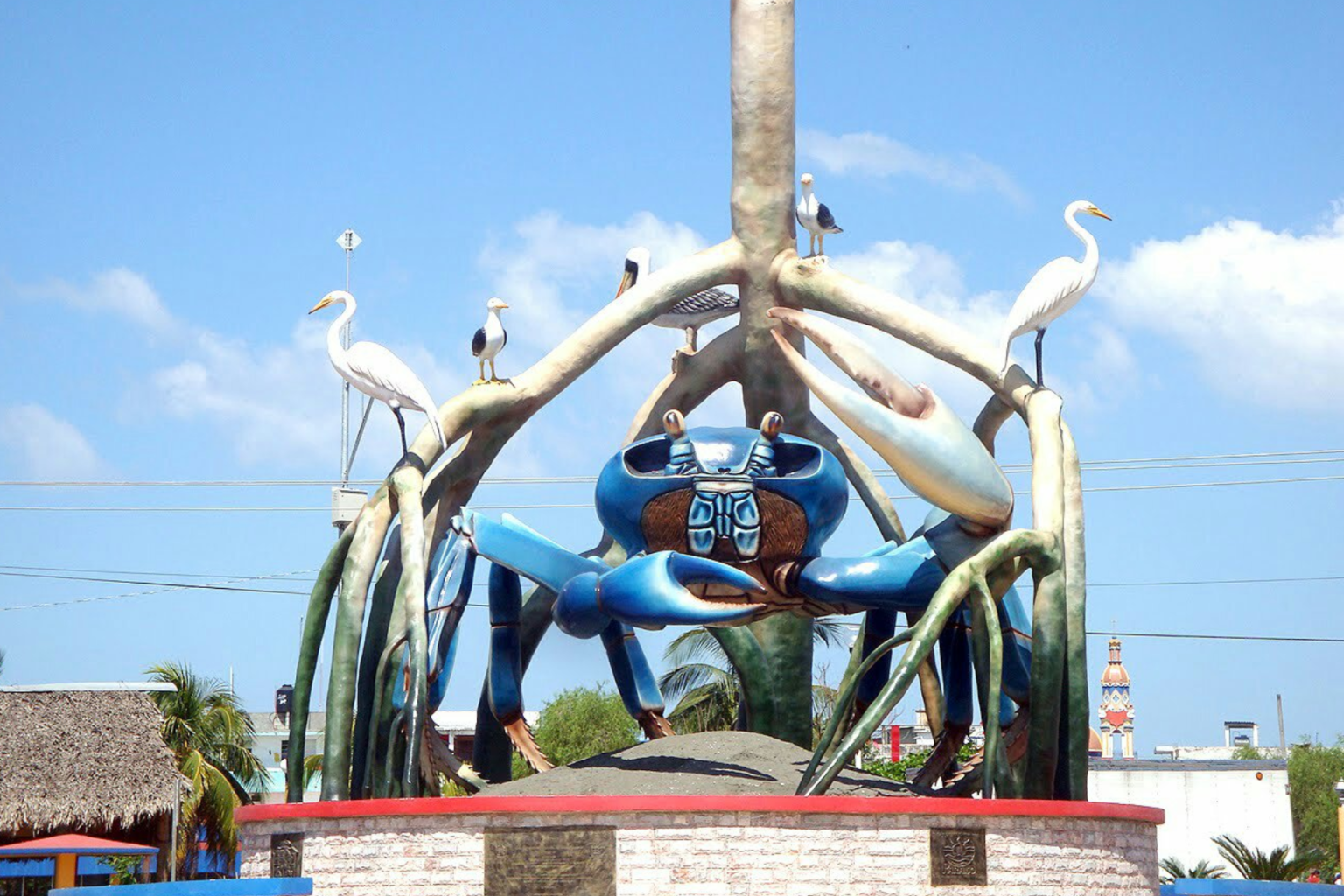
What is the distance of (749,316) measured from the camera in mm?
18172

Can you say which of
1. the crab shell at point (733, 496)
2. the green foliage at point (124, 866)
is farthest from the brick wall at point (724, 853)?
the green foliage at point (124, 866)

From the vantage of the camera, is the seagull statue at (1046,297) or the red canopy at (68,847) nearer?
the seagull statue at (1046,297)

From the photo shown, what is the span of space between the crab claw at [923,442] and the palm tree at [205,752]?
14716mm

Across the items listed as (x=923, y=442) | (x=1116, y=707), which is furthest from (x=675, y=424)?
(x=1116, y=707)

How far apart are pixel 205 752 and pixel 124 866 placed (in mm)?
2106

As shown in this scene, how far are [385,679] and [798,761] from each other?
3484 mm

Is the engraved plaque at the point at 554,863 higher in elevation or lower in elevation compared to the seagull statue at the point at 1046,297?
lower

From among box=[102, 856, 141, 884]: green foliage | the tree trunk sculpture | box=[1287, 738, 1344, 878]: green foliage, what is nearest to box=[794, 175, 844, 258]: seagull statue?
the tree trunk sculpture

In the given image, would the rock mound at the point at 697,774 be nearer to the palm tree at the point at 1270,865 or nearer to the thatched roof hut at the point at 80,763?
the palm tree at the point at 1270,865

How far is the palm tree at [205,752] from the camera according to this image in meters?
28.2

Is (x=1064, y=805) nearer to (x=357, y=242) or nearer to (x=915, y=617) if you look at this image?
(x=915, y=617)

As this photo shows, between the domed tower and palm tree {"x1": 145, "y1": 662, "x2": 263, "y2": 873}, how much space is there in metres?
58.7

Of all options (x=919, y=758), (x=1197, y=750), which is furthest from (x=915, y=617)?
(x=1197, y=750)

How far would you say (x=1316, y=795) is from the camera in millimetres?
51750
